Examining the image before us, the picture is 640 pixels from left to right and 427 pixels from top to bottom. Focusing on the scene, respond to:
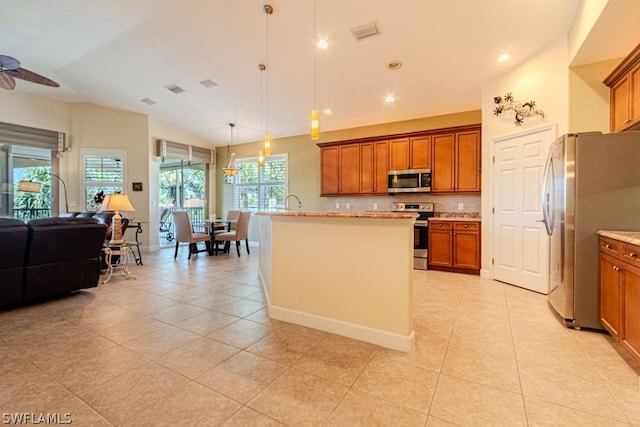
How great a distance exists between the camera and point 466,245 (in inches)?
181

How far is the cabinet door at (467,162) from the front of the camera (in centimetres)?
468

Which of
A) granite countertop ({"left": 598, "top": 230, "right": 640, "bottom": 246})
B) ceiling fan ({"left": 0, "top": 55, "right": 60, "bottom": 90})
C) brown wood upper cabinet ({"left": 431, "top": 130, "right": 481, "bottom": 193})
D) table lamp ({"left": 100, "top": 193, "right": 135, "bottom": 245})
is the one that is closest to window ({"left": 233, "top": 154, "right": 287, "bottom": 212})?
table lamp ({"left": 100, "top": 193, "right": 135, "bottom": 245})

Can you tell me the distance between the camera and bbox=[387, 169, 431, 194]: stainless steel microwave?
506 centimetres

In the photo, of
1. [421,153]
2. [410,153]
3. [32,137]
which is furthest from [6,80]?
[421,153]

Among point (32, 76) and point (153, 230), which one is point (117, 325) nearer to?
point (32, 76)

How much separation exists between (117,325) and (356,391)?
2.26m

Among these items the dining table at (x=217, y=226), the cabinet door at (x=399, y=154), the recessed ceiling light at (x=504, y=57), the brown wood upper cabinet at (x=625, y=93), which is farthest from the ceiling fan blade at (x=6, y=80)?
the brown wood upper cabinet at (x=625, y=93)

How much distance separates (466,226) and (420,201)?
1.00 metres

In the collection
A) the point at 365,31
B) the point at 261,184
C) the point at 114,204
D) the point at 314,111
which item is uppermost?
the point at 365,31

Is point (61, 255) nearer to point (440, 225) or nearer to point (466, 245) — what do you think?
point (440, 225)

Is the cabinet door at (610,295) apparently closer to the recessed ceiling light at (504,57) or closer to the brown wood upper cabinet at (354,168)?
the recessed ceiling light at (504,57)

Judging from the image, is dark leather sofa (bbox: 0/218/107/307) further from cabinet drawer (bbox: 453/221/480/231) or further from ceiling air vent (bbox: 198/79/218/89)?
cabinet drawer (bbox: 453/221/480/231)

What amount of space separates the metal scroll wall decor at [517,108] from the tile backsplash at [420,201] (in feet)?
4.57

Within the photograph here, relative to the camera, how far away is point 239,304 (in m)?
3.23
